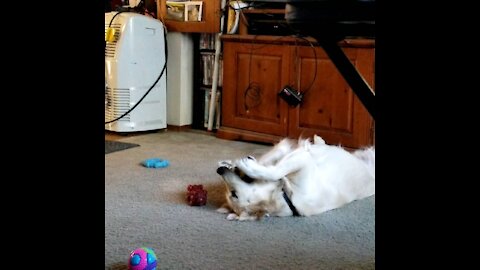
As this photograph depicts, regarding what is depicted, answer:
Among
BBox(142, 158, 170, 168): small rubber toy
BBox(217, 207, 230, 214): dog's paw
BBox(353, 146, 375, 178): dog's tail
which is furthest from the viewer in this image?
BBox(142, 158, 170, 168): small rubber toy

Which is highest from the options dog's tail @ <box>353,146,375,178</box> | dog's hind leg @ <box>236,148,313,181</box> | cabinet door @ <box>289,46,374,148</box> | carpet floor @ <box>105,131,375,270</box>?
cabinet door @ <box>289,46,374,148</box>

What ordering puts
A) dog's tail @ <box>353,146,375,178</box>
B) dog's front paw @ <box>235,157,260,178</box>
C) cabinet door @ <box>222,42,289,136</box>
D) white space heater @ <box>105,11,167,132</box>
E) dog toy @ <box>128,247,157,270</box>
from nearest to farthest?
dog toy @ <box>128,247,157,270</box>, dog's front paw @ <box>235,157,260,178</box>, dog's tail @ <box>353,146,375,178</box>, cabinet door @ <box>222,42,289,136</box>, white space heater @ <box>105,11,167,132</box>

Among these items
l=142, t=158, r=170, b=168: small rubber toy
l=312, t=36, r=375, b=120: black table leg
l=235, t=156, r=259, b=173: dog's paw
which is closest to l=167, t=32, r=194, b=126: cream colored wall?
l=142, t=158, r=170, b=168: small rubber toy

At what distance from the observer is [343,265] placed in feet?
5.36

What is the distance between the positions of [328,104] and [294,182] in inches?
46.0

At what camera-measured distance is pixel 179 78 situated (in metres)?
3.90

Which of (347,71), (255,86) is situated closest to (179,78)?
(255,86)

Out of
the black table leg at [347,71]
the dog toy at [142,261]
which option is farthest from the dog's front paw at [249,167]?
the black table leg at [347,71]

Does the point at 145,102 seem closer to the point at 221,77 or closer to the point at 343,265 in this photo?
the point at 221,77

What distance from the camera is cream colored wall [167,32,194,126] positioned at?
3885 millimetres

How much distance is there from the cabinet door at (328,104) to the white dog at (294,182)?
27.8 inches

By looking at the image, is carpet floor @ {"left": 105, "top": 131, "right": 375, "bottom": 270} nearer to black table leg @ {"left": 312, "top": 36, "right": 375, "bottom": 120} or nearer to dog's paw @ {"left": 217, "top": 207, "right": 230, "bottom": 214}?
dog's paw @ {"left": 217, "top": 207, "right": 230, "bottom": 214}
